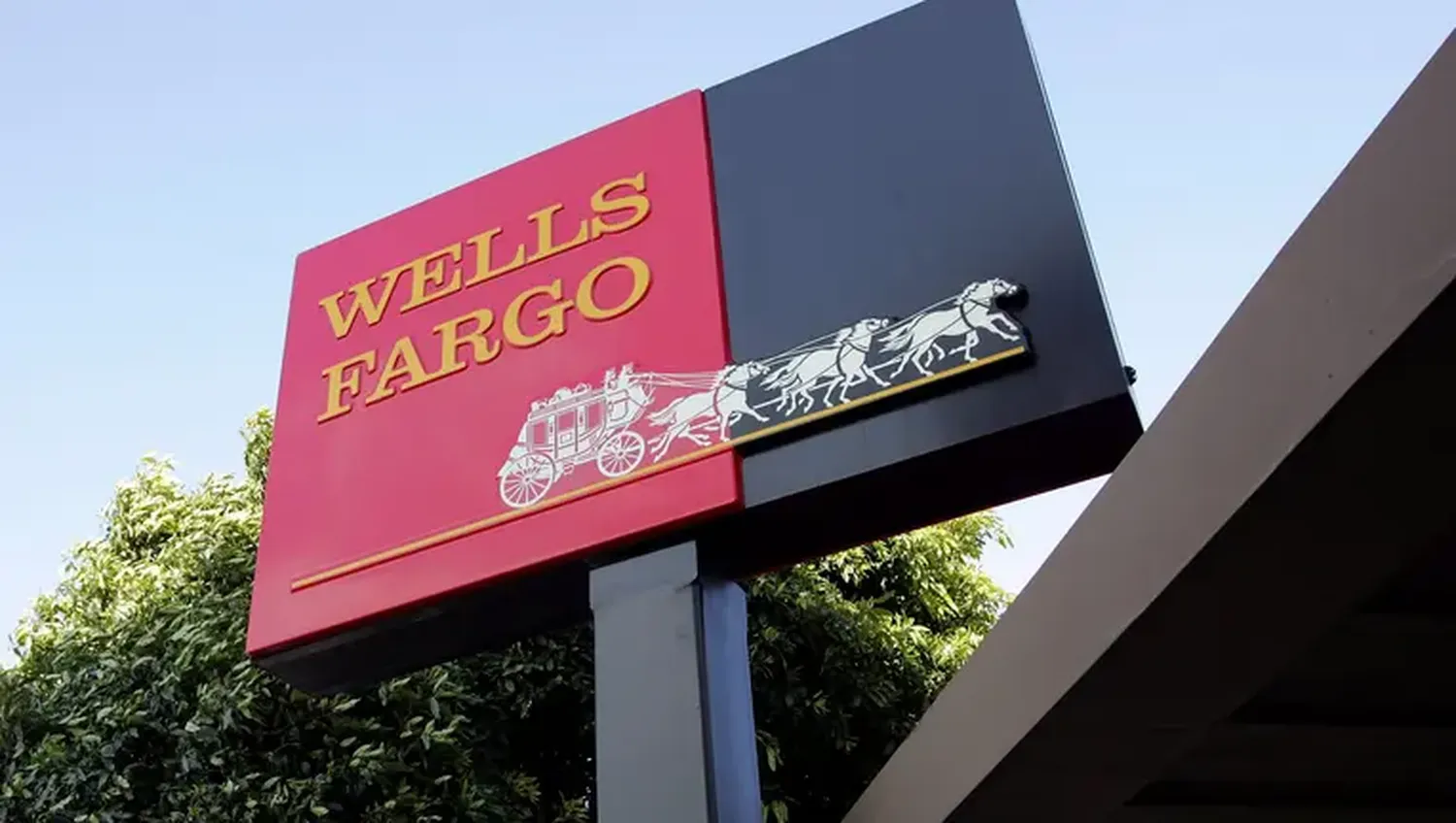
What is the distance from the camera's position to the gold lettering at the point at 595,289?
15.3 ft

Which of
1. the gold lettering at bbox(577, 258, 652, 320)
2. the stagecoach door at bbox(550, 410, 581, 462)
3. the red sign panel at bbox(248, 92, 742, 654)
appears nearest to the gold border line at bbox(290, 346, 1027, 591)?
the red sign panel at bbox(248, 92, 742, 654)

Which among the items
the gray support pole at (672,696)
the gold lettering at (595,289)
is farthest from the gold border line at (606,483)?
the gold lettering at (595,289)

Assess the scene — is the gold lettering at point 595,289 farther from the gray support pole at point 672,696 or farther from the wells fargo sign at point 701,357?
the gray support pole at point 672,696

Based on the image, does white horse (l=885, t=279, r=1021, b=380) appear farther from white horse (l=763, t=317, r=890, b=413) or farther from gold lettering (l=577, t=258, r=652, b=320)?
gold lettering (l=577, t=258, r=652, b=320)

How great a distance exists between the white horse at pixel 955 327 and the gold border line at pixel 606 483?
5 cm

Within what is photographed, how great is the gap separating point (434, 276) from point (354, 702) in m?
Result: 2.68

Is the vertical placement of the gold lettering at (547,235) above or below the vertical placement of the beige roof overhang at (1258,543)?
above

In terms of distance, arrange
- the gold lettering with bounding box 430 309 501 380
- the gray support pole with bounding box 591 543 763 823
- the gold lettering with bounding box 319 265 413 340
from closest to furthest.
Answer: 1. the gray support pole with bounding box 591 543 763 823
2. the gold lettering with bounding box 430 309 501 380
3. the gold lettering with bounding box 319 265 413 340

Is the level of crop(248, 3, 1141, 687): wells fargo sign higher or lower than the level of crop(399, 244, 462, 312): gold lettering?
lower

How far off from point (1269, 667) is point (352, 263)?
170 inches

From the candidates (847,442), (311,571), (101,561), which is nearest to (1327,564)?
(847,442)

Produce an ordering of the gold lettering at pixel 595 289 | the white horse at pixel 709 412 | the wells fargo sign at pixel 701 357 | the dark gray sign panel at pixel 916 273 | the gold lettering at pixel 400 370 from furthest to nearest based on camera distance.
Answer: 1. the gold lettering at pixel 400 370
2. the gold lettering at pixel 595 289
3. the white horse at pixel 709 412
4. the wells fargo sign at pixel 701 357
5. the dark gray sign panel at pixel 916 273

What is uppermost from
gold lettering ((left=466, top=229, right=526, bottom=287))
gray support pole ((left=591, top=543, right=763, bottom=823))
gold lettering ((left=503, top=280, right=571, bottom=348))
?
gold lettering ((left=466, top=229, right=526, bottom=287))

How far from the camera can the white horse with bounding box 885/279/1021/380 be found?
3910 mm
